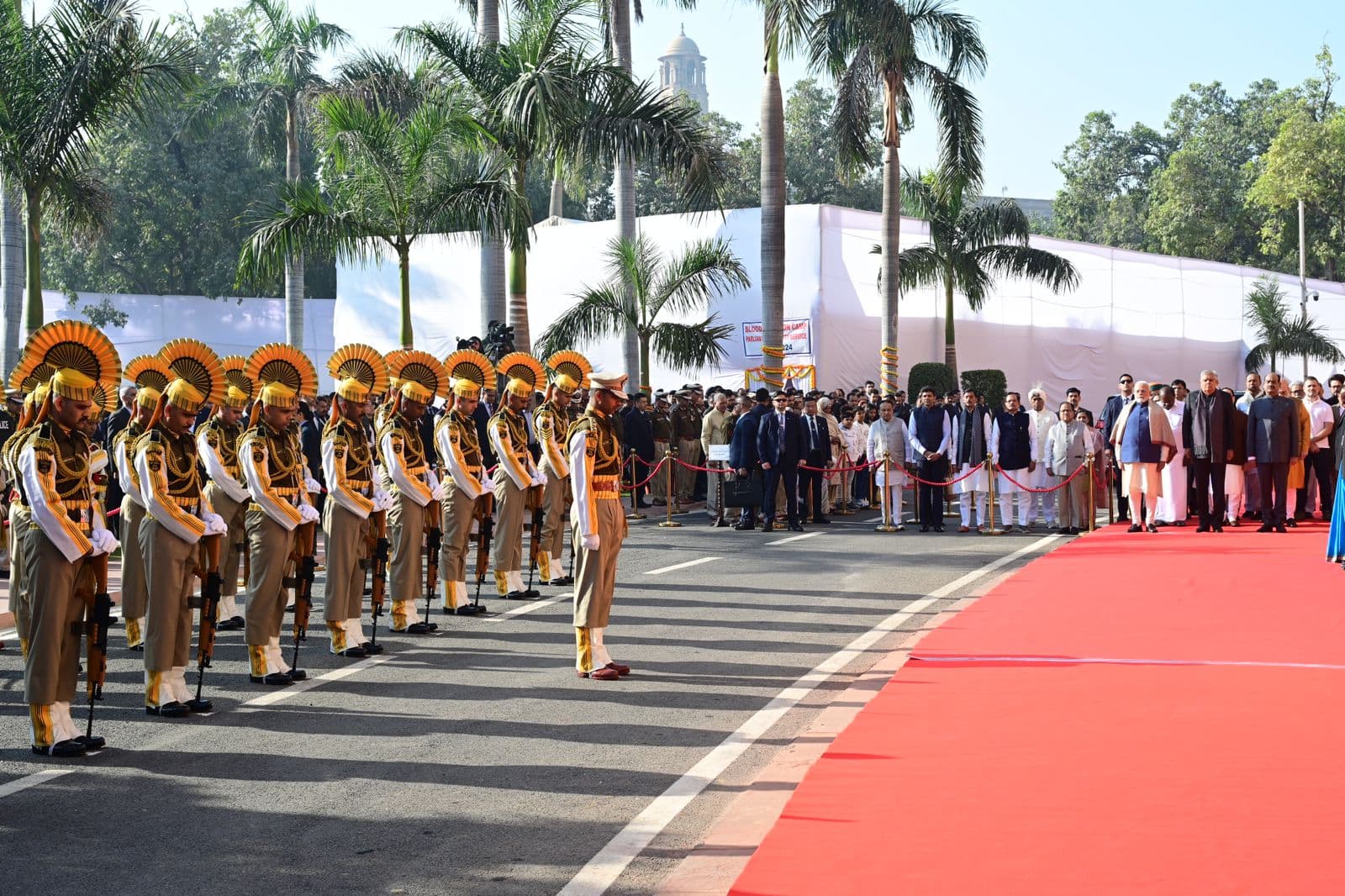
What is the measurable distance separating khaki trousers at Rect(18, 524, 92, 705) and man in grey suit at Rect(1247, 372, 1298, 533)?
15.6 m

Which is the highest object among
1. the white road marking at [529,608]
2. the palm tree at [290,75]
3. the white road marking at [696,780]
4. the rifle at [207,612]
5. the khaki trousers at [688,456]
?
the palm tree at [290,75]

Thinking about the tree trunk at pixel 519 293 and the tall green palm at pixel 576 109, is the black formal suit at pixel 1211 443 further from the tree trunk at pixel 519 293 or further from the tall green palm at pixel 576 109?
the tree trunk at pixel 519 293

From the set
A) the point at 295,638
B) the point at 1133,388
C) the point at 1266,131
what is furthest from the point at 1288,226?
the point at 295,638

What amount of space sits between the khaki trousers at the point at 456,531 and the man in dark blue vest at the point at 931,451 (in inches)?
372

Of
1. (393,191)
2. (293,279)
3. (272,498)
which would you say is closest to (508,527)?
(272,498)

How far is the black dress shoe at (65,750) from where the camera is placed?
24.9ft

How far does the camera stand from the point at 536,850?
588 cm

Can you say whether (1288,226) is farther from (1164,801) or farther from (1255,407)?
(1164,801)

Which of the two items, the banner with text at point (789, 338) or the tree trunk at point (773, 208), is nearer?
the tree trunk at point (773, 208)

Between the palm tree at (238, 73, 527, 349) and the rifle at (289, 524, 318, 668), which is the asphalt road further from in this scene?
the palm tree at (238, 73, 527, 349)

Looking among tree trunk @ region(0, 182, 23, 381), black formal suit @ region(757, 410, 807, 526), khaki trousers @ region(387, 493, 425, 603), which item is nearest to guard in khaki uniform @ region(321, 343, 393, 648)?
khaki trousers @ region(387, 493, 425, 603)

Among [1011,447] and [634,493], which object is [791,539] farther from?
[634,493]

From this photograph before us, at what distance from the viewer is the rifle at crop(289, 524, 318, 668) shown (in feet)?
32.5

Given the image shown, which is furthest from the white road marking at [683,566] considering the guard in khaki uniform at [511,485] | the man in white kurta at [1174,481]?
the man in white kurta at [1174,481]
